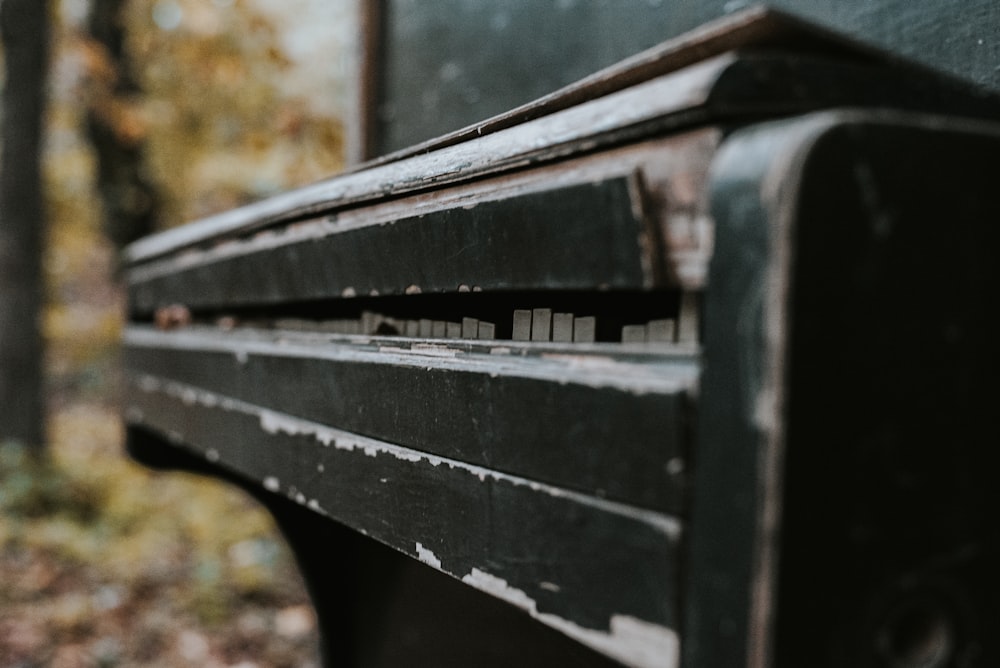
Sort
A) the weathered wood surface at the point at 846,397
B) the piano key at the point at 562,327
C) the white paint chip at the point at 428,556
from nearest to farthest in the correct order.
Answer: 1. the weathered wood surface at the point at 846,397
2. the piano key at the point at 562,327
3. the white paint chip at the point at 428,556

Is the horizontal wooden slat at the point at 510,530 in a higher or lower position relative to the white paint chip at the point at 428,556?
higher

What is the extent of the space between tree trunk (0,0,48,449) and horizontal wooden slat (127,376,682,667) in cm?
548

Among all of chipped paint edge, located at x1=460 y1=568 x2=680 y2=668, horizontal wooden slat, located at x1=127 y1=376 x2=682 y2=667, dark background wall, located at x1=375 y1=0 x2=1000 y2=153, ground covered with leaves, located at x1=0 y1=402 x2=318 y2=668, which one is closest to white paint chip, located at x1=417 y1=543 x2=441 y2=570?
horizontal wooden slat, located at x1=127 y1=376 x2=682 y2=667

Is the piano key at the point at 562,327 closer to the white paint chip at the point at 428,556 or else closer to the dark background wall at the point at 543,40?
the white paint chip at the point at 428,556

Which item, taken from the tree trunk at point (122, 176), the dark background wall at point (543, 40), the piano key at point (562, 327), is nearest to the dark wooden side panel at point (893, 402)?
the piano key at point (562, 327)

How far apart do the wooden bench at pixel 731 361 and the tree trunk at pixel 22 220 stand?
5.88m

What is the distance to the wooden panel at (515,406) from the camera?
0.55 m

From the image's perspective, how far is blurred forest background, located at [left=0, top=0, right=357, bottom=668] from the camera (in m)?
3.92

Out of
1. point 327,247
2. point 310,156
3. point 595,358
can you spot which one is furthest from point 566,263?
point 310,156

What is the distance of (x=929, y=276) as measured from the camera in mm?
511

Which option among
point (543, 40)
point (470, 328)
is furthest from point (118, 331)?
point (470, 328)

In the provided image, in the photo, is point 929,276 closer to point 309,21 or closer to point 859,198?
point 859,198

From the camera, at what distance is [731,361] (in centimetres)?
50

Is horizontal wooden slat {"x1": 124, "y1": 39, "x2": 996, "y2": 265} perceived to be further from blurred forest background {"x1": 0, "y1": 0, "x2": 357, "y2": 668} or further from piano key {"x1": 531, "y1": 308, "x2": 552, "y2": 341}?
blurred forest background {"x1": 0, "y1": 0, "x2": 357, "y2": 668}
